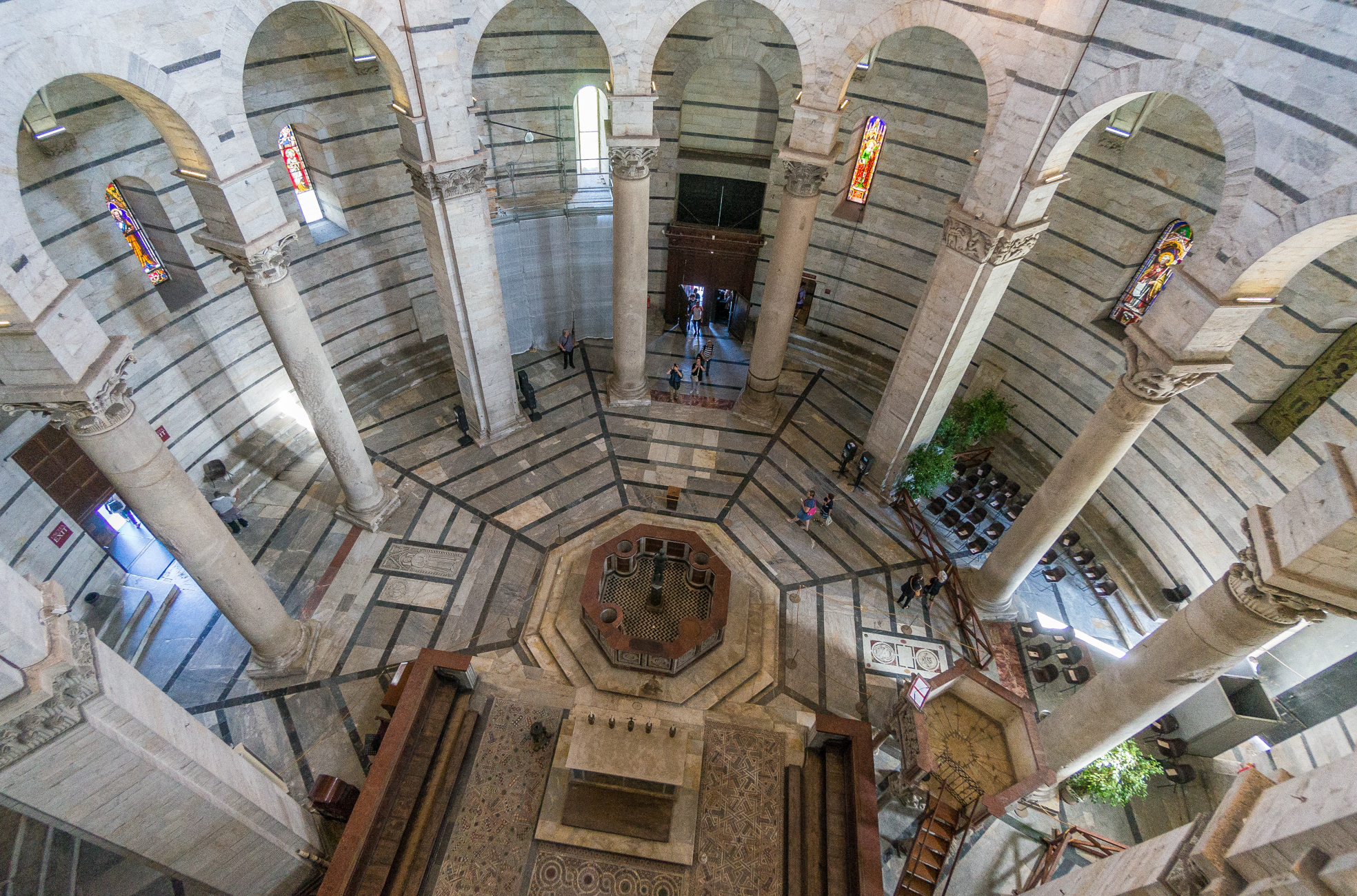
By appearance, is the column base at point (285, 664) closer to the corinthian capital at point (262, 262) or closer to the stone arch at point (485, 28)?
the corinthian capital at point (262, 262)

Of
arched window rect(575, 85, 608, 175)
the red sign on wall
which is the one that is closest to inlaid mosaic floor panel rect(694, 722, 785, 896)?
the red sign on wall

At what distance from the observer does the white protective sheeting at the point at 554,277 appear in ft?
54.8

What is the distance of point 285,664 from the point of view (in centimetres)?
1145

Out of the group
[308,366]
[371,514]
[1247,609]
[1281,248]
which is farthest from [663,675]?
[1281,248]

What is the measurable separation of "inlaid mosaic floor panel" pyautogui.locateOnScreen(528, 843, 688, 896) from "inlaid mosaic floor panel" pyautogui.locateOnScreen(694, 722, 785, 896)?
1.25 ft

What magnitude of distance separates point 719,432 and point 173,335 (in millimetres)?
10873

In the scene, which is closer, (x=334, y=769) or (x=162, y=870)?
(x=162, y=870)

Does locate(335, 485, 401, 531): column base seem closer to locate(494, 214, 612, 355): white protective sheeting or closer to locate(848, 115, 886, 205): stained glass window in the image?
locate(494, 214, 612, 355): white protective sheeting

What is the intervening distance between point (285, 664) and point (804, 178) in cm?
1253

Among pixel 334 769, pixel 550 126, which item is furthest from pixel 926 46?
pixel 334 769

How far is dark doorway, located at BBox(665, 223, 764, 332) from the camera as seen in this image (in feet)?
57.9

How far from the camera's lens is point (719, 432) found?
16438 millimetres

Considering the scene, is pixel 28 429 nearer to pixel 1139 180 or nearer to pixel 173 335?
pixel 173 335

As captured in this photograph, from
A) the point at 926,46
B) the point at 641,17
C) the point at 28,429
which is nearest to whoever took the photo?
the point at 28,429
